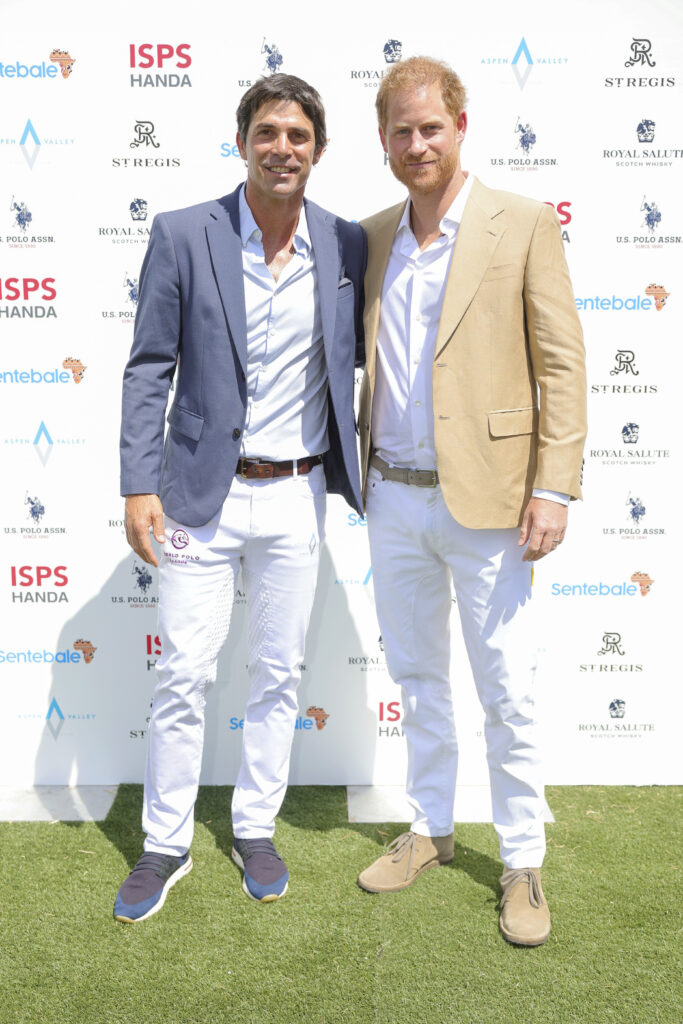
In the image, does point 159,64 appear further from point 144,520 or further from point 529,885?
A: point 529,885

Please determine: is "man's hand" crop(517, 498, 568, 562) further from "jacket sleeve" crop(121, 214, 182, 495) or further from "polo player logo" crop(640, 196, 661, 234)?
"polo player logo" crop(640, 196, 661, 234)

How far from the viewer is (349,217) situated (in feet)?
10.5

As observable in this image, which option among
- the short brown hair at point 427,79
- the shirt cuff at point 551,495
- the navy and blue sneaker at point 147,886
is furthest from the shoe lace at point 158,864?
the short brown hair at point 427,79

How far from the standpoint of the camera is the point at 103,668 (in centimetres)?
346

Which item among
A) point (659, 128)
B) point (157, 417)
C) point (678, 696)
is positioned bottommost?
point (678, 696)

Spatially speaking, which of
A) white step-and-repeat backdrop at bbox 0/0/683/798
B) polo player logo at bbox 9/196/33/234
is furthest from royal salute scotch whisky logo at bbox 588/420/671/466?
polo player logo at bbox 9/196/33/234

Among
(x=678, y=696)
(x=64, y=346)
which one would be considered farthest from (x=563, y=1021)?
(x=64, y=346)

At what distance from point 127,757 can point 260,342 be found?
73.9 inches

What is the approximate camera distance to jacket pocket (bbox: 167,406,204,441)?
2.51m

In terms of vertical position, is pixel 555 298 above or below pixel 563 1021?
above

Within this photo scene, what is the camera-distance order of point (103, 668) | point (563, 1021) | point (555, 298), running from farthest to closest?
point (103, 668), point (555, 298), point (563, 1021)

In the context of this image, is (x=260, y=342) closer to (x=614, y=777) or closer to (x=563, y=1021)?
(x=563, y=1021)

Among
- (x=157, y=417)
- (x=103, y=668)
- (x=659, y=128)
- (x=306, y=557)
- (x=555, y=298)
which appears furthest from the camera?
(x=103, y=668)

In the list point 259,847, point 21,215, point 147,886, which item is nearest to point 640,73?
point 21,215
